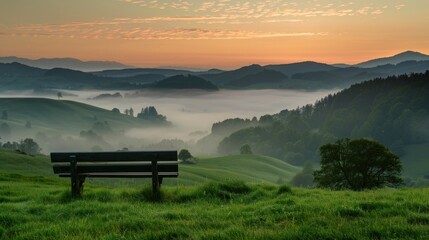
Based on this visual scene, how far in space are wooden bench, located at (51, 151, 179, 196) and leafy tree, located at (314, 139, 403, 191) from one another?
41.0 meters

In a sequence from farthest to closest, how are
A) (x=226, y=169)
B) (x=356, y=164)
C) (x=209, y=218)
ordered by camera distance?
(x=226, y=169) → (x=356, y=164) → (x=209, y=218)

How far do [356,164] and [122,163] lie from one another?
43846 millimetres

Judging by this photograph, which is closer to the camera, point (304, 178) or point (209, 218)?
point (209, 218)

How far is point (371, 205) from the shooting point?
10656 millimetres

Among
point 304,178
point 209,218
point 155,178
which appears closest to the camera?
point 209,218

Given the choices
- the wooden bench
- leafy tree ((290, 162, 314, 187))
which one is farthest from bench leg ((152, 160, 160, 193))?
leafy tree ((290, 162, 314, 187))

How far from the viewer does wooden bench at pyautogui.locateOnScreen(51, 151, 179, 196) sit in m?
13.2

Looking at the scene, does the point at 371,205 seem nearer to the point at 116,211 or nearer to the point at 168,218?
the point at 168,218

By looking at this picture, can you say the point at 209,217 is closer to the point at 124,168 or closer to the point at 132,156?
the point at 132,156

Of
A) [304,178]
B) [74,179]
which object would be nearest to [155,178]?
[74,179]

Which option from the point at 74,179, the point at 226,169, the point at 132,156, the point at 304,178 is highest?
the point at 132,156

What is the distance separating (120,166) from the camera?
531 inches

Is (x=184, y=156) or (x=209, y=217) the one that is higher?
(x=209, y=217)

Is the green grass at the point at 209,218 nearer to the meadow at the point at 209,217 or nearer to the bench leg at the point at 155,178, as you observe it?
the meadow at the point at 209,217
